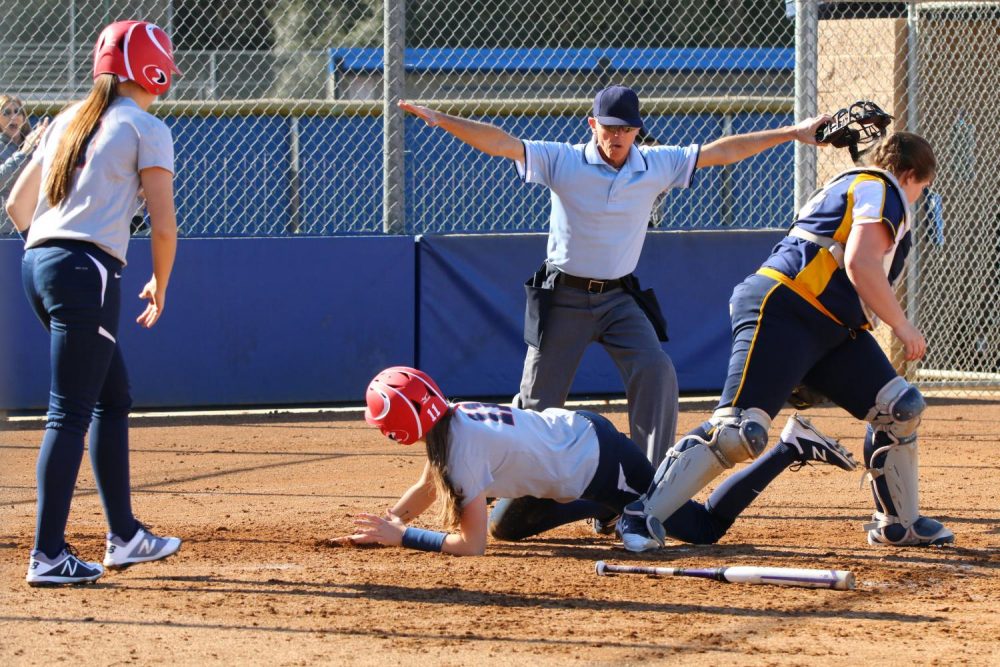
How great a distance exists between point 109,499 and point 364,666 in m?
1.47

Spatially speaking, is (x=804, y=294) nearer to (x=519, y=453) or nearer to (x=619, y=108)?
(x=619, y=108)

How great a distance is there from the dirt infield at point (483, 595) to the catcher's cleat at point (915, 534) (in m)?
0.05

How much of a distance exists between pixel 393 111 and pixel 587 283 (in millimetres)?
3740

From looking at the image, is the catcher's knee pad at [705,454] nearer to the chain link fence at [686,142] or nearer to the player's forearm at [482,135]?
the player's forearm at [482,135]

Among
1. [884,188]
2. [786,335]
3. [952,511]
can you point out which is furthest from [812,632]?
[952,511]

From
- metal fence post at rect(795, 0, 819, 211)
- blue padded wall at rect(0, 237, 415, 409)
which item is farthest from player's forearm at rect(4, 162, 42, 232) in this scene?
metal fence post at rect(795, 0, 819, 211)

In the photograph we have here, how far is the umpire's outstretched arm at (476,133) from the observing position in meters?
5.40

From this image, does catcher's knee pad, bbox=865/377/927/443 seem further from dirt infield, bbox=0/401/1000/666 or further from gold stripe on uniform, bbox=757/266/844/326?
dirt infield, bbox=0/401/1000/666

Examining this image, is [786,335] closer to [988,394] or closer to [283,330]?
[283,330]

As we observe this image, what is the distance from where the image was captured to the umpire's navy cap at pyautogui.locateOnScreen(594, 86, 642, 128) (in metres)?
5.33

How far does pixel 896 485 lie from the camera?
16.8 feet

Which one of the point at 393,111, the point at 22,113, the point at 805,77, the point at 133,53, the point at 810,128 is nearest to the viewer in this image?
the point at 133,53

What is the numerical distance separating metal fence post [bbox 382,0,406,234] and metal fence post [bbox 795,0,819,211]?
2.78m

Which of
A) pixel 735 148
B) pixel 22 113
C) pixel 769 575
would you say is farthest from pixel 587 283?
pixel 22 113
